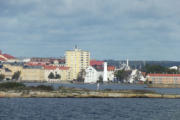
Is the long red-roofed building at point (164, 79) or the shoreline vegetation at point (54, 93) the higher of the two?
the long red-roofed building at point (164, 79)

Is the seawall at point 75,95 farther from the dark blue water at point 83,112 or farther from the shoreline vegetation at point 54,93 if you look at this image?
the dark blue water at point 83,112

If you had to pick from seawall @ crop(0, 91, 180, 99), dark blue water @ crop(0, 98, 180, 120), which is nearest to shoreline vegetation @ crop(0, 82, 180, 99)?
seawall @ crop(0, 91, 180, 99)

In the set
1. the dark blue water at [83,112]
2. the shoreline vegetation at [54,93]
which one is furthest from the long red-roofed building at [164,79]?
the dark blue water at [83,112]

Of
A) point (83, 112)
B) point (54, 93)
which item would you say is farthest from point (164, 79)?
point (83, 112)

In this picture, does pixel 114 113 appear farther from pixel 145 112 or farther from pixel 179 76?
pixel 179 76

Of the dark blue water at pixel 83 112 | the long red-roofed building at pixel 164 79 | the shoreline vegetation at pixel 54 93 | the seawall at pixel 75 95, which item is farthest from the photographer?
the long red-roofed building at pixel 164 79

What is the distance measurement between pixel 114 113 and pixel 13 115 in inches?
376

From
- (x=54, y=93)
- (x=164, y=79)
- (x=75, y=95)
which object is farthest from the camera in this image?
(x=164, y=79)

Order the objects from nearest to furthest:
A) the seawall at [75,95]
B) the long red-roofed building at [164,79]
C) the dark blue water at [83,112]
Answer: the dark blue water at [83,112], the seawall at [75,95], the long red-roofed building at [164,79]

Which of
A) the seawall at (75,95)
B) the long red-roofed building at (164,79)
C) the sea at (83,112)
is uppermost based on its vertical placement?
the long red-roofed building at (164,79)

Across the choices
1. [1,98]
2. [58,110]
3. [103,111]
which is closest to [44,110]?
[58,110]

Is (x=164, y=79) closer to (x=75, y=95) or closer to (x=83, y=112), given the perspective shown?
(x=75, y=95)

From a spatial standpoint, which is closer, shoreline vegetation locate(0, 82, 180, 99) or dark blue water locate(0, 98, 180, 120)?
dark blue water locate(0, 98, 180, 120)

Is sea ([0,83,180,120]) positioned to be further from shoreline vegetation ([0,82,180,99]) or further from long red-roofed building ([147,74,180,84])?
long red-roofed building ([147,74,180,84])
